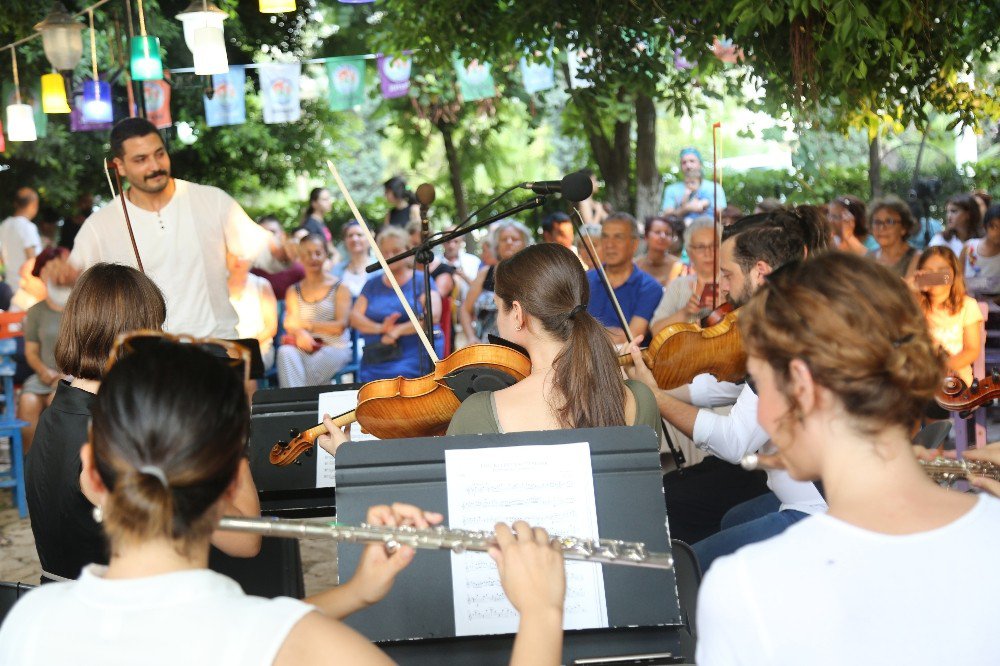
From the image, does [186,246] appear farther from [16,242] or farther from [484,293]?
[16,242]

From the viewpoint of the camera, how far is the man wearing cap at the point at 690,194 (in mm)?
9711

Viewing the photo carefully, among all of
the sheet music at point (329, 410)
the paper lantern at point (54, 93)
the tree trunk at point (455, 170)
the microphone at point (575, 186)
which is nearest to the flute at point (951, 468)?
the sheet music at point (329, 410)

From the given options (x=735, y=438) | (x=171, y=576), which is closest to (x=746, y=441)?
(x=735, y=438)

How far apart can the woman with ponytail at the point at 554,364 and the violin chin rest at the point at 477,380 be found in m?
0.29

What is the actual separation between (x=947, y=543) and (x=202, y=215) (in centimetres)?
374

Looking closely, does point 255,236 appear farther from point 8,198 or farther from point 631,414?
point 8,198

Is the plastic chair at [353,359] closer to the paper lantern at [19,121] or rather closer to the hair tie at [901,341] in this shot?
the paper lantern at [19,121]

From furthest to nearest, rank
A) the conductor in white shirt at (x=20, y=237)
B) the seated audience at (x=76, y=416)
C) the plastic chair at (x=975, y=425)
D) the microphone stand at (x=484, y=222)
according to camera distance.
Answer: the conductor in white shirt at (x=20, y=237) → the plastic chair at (x=975, y=425) → the microphone stand at (x=484, y=222) → the seated audience at (x=76, y=416)

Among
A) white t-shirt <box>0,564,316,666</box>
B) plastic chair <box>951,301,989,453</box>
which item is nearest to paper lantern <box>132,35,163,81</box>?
plastic chair <box>951,301,989,453</box>

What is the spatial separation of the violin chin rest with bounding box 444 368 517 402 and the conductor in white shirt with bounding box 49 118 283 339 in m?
1.66

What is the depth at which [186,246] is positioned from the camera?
4.59m

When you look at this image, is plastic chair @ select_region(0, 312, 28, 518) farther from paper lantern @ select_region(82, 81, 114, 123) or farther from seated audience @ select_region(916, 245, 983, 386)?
seated audience @ select_region(916, 245, 983, 386)

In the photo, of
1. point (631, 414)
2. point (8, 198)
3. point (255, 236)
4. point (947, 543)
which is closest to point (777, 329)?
point (947, 543)

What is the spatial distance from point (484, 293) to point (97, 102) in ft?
13.2
